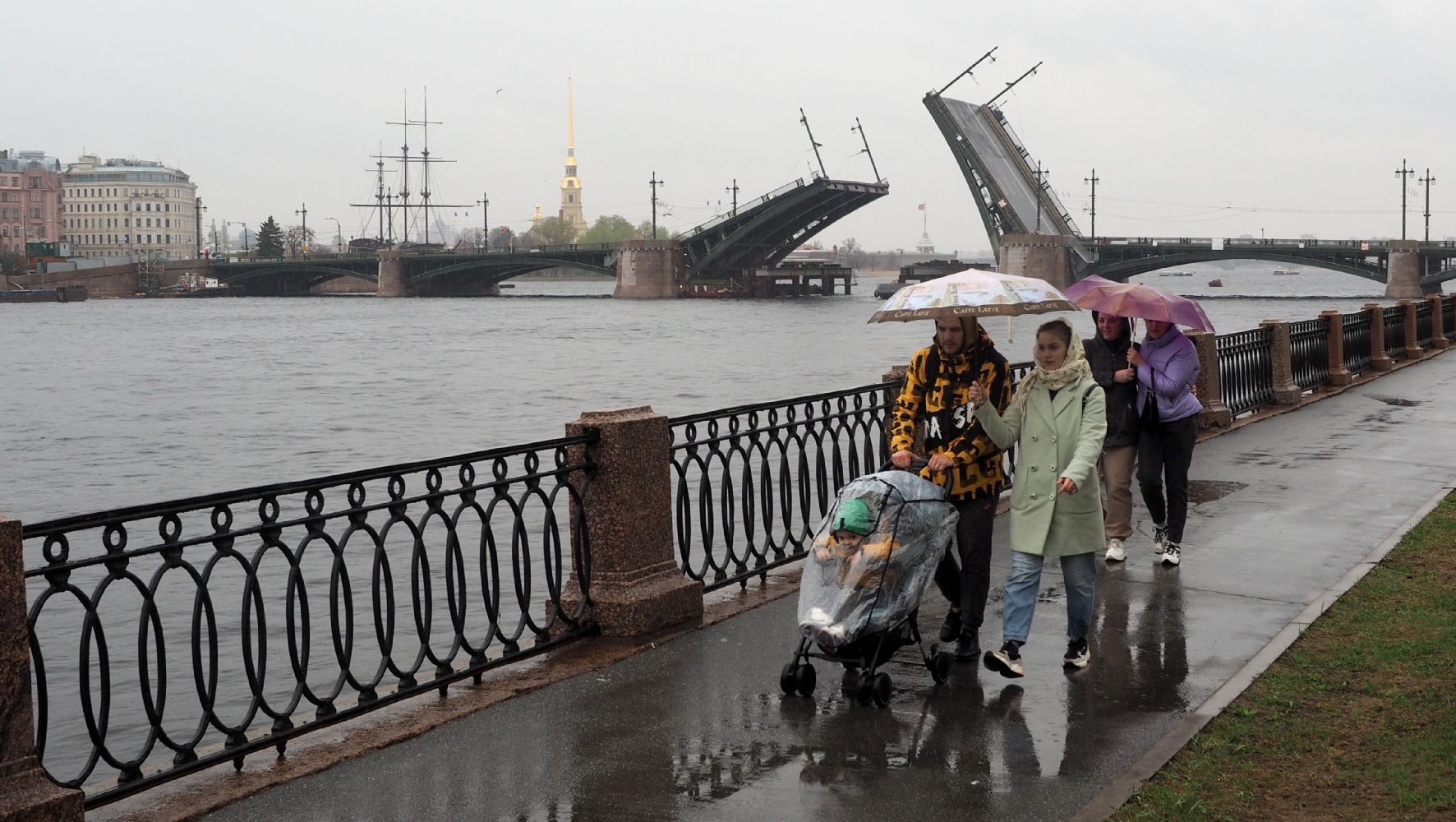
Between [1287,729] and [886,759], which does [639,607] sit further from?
[1287,729]

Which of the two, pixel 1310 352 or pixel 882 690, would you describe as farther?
pixel 1310 352

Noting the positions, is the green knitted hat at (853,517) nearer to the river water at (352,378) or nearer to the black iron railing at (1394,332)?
the river water at (352,378)

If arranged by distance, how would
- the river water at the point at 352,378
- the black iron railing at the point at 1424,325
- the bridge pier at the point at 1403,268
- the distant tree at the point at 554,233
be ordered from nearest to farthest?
the black iron railing at the point at 1424,325 → the river water at the point at 352,378 → the bridge pier at the point at 1403,268 → the distant tree at the point at 554,233

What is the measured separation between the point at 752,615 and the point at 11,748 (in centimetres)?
362

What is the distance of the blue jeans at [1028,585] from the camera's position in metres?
5.64

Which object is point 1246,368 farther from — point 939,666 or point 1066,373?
point 939,666

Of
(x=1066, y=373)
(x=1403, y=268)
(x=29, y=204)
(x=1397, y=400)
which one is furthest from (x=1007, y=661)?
(x=29, y=204)

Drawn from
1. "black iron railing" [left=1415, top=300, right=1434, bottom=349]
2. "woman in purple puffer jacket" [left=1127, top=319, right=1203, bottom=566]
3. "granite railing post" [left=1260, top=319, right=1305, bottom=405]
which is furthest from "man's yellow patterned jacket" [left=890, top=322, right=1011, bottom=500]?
"black iron railing" [left=1415, top=300, right=1434, bottom=349]

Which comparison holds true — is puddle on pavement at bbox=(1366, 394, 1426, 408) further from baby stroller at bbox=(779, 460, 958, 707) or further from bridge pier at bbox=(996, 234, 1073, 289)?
bridge pier at bbox=(996, 234, 1073, 289)

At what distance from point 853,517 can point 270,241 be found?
161371 mm

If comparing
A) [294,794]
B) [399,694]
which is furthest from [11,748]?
[399,694]

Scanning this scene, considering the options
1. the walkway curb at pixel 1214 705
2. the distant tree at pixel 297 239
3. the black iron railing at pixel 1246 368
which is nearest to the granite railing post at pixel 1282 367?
the black iron railing at pixel 1246 368

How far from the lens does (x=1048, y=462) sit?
559 centimetres

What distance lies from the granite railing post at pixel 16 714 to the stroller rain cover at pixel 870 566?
2.49 metres
